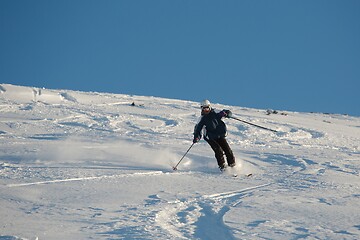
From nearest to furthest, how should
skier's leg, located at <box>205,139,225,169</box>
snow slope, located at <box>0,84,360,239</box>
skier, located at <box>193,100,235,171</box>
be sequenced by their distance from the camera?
snow slope, located at <box>0,84,360,239</box>
skier's leg, located at <box>205,139,225,169</box>
skier, located at <box>193,100,235,171</box>

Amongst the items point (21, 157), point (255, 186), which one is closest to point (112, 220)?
point (255, 186)

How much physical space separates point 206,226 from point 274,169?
608 centimetres

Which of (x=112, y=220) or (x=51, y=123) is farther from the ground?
(x=51, y=123)

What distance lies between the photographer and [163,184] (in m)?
8.99

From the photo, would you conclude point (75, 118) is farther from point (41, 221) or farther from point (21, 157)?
point (41, 221)

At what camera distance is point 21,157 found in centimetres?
1145

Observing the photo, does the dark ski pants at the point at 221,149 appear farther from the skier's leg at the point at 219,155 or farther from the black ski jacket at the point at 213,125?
the black ski jacket at the point at 213,125

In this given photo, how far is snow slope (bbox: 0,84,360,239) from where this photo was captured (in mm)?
5941

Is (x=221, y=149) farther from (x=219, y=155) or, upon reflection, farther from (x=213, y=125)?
(x=213, y=125)

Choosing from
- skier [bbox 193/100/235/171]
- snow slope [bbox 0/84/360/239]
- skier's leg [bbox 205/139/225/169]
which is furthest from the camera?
skier [bbox 193/100/235/171]

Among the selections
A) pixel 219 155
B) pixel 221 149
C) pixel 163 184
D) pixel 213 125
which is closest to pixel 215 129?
pixel 213 125

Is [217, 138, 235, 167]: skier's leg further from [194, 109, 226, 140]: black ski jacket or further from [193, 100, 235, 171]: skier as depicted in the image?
[194, 109, 226, 140]: black ski jacket

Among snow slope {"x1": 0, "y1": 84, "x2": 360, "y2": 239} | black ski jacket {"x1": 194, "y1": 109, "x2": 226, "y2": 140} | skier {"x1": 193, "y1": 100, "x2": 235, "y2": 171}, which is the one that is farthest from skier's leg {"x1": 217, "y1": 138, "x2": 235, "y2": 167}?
snow slope {"x1": 0, "y1": 84, "x2": 360, "y2": 239}

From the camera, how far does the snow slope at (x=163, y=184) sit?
594 centimetres
